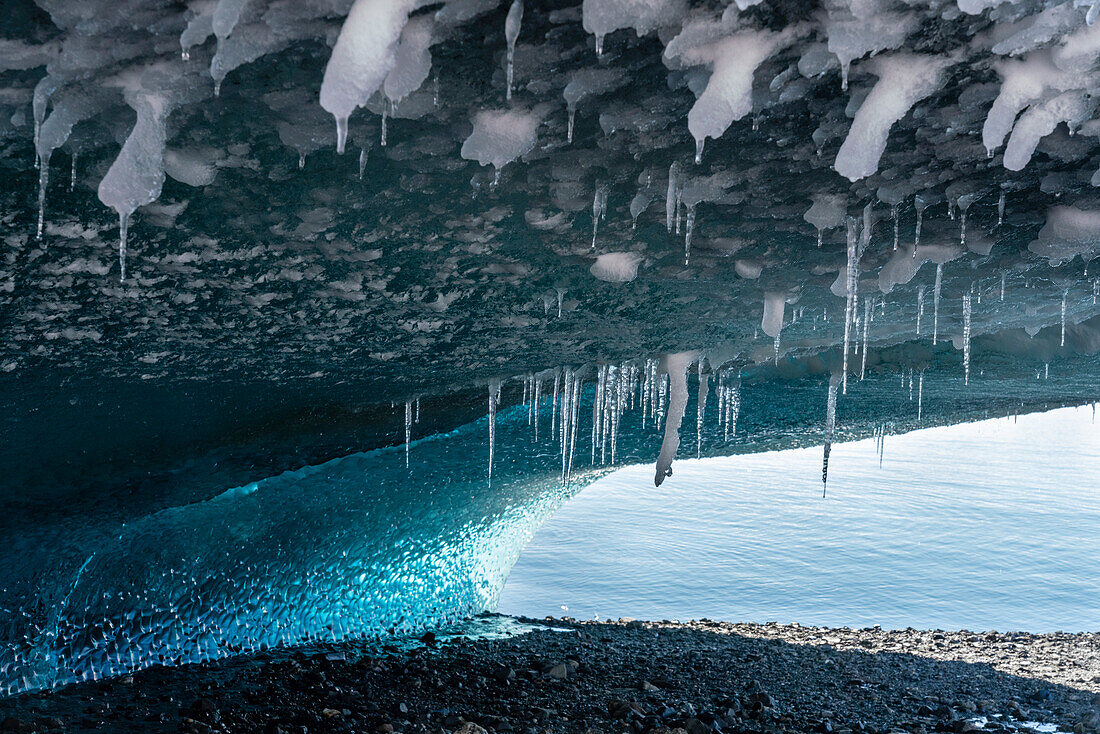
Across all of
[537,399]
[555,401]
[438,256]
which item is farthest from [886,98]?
[537,399]

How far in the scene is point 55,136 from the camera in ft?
8.32

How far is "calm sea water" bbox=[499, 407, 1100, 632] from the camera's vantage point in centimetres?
1334

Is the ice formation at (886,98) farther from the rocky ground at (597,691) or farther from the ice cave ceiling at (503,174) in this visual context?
the rocky ground at (597,691)

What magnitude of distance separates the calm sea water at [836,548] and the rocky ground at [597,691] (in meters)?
3.66

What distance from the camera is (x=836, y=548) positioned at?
1806 cm

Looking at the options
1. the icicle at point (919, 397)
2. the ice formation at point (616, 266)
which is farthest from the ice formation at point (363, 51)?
the icicle at point (919, 397)

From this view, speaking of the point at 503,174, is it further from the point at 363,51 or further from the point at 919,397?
the point at 919,397

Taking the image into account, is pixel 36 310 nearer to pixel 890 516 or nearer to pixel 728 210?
pixel 728 210

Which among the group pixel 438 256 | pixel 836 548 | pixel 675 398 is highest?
pixel 438 256

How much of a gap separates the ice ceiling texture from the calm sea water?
5183mm

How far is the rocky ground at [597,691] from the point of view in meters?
5.80

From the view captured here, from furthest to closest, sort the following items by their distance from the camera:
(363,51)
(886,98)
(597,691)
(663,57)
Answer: (597,691) < (886,98) < (663,57) < (363,51)

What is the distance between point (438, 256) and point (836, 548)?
16.1 metres

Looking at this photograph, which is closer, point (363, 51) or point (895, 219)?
point (363, 51)
